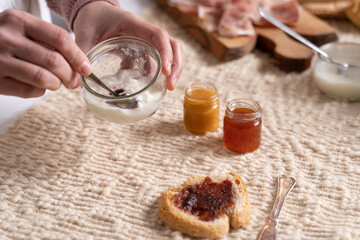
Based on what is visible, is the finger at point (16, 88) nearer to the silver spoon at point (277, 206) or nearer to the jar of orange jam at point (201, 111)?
the jar of orange jam at point (201, 111)

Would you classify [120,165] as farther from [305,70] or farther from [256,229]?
[305,70]

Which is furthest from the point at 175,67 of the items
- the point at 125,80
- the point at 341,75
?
the point at 341,75

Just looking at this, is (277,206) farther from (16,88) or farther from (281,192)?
(16,88)

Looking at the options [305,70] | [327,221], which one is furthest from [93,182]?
[305,70]

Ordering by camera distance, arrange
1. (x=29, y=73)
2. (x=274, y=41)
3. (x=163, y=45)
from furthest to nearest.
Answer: (x=274, y=41) → (x=163, y=45) → (x=29, y=73)

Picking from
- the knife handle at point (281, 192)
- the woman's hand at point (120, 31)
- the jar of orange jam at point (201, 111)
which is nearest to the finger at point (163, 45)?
the woman's hand at point (120, 31)
